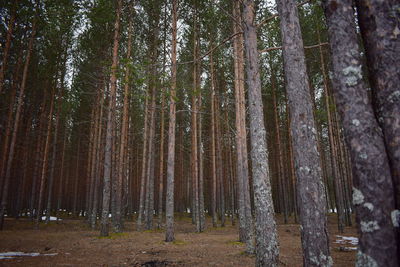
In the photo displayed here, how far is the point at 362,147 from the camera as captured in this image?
2.00m

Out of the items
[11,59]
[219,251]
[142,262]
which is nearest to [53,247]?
[142,262]

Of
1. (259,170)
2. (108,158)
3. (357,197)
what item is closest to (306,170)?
(357,197)

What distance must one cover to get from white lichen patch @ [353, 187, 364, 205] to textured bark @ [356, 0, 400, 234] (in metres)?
0.23

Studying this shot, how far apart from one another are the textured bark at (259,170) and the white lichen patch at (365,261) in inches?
159

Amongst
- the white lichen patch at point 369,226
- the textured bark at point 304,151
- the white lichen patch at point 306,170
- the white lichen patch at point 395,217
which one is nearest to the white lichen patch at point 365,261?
the white lichen patch at point 369,226

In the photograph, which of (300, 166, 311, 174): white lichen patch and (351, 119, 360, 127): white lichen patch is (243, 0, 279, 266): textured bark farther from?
(351, 119, 360, 127): white lichen patch

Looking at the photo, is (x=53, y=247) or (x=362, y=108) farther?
(x=53, y=247)

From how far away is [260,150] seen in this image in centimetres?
605

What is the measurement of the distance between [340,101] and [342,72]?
26cm

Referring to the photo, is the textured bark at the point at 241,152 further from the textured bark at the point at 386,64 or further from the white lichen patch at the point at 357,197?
the white lichen patch at the point at 357,197

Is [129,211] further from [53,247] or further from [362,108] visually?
[362,108]

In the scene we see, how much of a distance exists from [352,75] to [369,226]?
1.25 m

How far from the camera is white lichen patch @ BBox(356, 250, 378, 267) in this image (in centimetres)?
183

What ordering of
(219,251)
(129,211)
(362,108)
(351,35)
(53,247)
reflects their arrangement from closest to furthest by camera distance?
(362,108), (351,35), (219,251), (53,247), (129,211)
